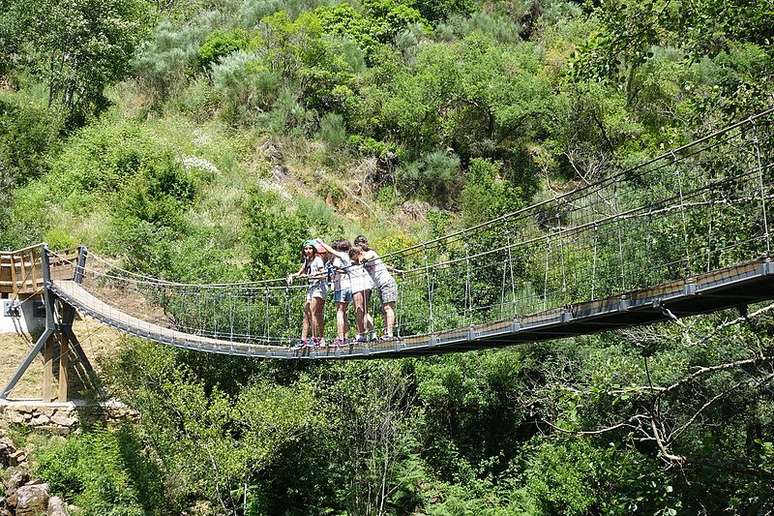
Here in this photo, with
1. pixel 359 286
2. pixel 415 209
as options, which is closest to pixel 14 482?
pixel 359 286

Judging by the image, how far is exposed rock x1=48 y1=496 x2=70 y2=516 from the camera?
352 inches

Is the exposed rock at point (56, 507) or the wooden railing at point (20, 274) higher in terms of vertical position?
the wooden railing at point (20, 274)

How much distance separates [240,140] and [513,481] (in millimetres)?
9532

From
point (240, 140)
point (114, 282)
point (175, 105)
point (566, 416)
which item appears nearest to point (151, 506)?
point (114, 282)

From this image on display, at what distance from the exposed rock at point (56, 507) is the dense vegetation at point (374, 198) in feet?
1.04

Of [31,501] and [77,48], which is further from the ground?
[77,48]

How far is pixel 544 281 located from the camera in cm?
979

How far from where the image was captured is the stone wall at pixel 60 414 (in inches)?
392

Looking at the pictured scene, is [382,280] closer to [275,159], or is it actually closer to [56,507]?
[56,507]

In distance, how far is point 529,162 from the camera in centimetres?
1805

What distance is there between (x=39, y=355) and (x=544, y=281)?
6.56m

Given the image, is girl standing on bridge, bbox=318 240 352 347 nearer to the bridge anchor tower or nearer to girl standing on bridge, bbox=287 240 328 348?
girl standing on bridge, bbox=287 240 328 348

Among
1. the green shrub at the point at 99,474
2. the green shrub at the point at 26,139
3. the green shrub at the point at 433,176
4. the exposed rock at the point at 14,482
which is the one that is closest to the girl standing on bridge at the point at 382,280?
the green shrub at the point at 99,474

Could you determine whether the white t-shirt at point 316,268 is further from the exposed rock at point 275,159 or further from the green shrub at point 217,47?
the green shrub at point 217,47
